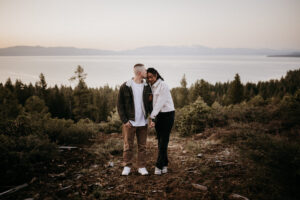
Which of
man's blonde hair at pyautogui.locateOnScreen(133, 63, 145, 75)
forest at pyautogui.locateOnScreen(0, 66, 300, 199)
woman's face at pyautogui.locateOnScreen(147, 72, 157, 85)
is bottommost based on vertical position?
forest at pyautogui.locateOnScreen(0, 66, 300, 199)

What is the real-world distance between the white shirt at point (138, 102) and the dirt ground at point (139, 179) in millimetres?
1317

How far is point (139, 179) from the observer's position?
4.25 meters

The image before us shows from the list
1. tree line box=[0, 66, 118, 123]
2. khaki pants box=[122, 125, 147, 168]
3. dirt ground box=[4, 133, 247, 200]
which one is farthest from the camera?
tree line box=[0, 66, 118, 123]

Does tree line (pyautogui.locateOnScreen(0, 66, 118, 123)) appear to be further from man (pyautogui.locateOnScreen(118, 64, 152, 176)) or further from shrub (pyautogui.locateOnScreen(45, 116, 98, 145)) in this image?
man (pyautogui.locateOnScreen(118, 64, 152, 176))

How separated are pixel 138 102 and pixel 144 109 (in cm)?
22

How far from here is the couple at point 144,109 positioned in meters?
4.05

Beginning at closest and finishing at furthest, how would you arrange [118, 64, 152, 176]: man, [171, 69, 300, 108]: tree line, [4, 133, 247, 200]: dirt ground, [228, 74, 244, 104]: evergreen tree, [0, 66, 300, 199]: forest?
[0, 66, 300, 199]: forest < [4, 133, 247, 200]: dirt ground < [118, 64, 152, 176]: man < [171, 69, 300, 108]: tree line < [228, 74, 244, 104]: evergreen tree

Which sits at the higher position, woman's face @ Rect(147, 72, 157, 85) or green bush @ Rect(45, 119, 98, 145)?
woman's face @ Rect(147, 72, 157, 85)

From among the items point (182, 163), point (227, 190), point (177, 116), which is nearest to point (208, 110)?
point (177, 116)

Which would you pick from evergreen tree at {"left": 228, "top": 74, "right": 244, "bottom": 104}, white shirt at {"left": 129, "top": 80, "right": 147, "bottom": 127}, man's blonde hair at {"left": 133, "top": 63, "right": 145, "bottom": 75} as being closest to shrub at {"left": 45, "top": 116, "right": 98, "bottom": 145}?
white shirt at {"left": 129, "top": 80, "right": 147, "bottom": 127}

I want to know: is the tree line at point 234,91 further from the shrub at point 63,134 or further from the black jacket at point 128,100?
the black jacket at point 128,100

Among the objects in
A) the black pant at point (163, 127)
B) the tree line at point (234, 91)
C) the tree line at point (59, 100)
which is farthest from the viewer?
the tree line at point (234, 91)

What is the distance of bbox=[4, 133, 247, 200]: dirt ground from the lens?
11.6ft

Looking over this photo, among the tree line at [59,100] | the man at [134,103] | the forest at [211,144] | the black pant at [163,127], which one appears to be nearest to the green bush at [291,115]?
the forest at [211,144]
